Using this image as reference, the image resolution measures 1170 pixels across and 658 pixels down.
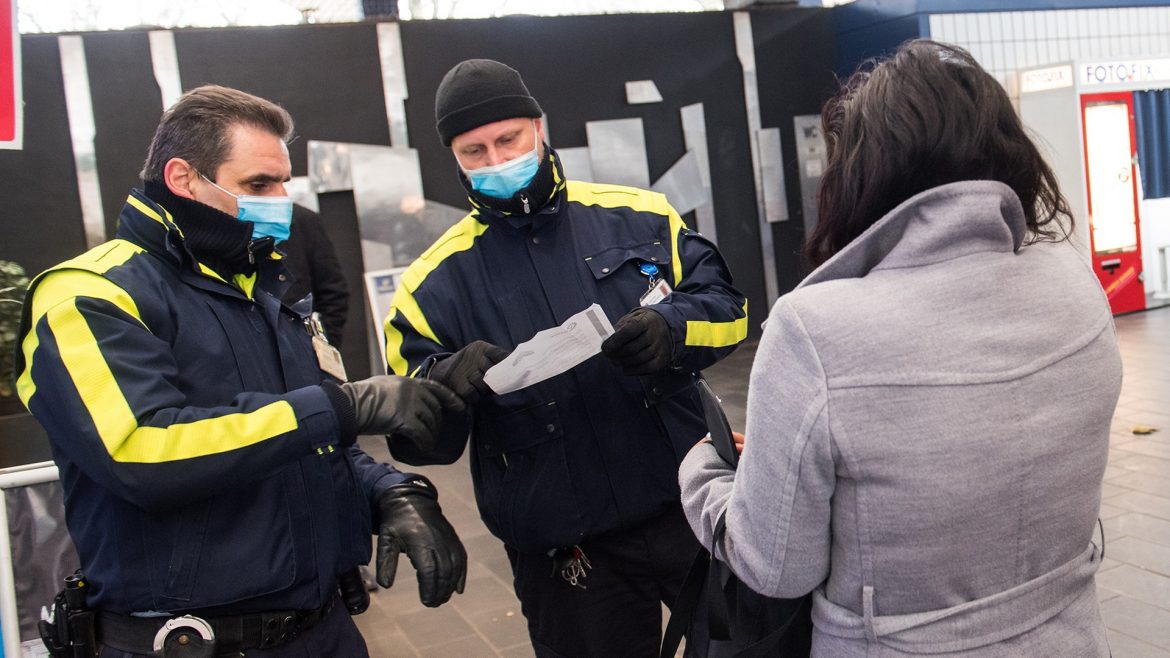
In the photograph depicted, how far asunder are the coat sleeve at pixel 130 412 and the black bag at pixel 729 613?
0.65 m

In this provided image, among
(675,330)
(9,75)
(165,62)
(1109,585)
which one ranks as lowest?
(1109,585)

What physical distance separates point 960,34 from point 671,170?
2827 mm

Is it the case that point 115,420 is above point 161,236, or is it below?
below

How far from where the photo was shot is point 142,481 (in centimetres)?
150

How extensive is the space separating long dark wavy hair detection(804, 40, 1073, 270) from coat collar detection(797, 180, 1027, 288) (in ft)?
0.16

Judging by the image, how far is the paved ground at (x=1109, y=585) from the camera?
321 centimetres

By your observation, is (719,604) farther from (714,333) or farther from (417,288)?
(417,288)

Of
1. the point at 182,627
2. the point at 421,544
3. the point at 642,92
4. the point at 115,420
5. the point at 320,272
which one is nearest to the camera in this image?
the point at 115,420

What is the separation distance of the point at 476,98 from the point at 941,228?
1237 millimetres

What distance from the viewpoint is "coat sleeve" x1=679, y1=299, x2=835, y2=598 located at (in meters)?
1.17

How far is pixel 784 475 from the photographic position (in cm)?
120

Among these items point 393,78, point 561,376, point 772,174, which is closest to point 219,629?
point 561,376

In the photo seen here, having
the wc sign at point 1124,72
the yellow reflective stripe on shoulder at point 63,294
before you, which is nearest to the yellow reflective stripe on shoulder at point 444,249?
the yellow reflective stripe on shoulder at point 63,294

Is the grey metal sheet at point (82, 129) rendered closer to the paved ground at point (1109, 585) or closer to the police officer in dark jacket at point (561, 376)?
the paved ground at point (1109, 585)
